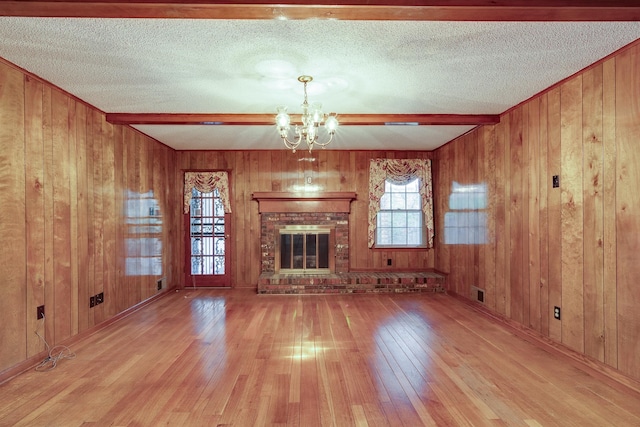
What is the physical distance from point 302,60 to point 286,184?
3.69 m

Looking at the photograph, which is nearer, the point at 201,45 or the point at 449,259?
the point at 201,45

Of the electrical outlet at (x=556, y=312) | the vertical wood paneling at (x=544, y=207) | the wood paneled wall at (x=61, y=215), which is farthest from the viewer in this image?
the vertical wood paneling at (x=544, y=207)

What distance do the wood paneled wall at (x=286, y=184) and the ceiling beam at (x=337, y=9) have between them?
14.1ft

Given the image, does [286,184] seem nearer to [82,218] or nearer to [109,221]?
[109,221]

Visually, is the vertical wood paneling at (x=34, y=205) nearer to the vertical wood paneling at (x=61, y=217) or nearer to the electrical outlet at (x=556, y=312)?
the vertical wood paneling at (x=61, y=217)

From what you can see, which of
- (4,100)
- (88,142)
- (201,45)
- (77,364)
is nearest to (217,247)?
(88,142)

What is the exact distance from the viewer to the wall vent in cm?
453

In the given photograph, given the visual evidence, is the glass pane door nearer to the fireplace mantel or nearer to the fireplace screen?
the fireplace mantel

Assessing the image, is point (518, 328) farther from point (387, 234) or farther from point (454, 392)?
point (387, 234)

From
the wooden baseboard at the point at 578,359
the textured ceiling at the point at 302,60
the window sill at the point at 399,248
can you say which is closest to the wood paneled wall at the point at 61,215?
the textured ceiling at the point at 302,60

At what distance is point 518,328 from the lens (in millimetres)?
3682

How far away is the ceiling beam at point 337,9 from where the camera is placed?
174cm

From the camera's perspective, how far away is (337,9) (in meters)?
1.77

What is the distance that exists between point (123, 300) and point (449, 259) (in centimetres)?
489
